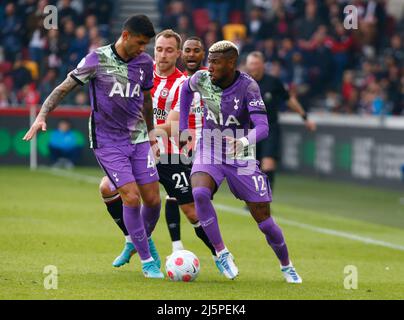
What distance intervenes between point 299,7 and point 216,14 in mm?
2364

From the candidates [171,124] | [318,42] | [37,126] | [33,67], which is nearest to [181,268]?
[171,124]

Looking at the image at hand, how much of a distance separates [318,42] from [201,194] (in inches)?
678

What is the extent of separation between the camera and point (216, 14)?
97.7ft

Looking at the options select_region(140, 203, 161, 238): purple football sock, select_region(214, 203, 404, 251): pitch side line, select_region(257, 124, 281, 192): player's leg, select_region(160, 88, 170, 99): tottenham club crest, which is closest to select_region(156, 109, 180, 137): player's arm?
select_region(160, 88, 170, 99): tottenham club crest

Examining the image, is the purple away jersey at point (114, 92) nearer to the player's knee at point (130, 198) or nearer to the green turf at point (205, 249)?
the player's knee at point (130, 198)

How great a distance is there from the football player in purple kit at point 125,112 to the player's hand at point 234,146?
803mm

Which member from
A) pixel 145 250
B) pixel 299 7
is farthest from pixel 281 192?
pixel 145 250

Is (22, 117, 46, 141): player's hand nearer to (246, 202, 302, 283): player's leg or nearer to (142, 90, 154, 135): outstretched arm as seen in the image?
(142, 90, 154, 135): outstretched arm

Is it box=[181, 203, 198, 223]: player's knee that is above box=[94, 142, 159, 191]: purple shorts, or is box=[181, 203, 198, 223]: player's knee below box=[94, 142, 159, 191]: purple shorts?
below

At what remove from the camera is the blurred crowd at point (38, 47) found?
25.4m

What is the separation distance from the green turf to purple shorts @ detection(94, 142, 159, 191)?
3.04 feet

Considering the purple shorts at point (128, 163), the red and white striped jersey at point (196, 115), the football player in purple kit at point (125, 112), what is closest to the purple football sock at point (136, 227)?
the football player in purple kit at point (125, 112)

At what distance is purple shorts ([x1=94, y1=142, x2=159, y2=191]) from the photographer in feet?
32.6
